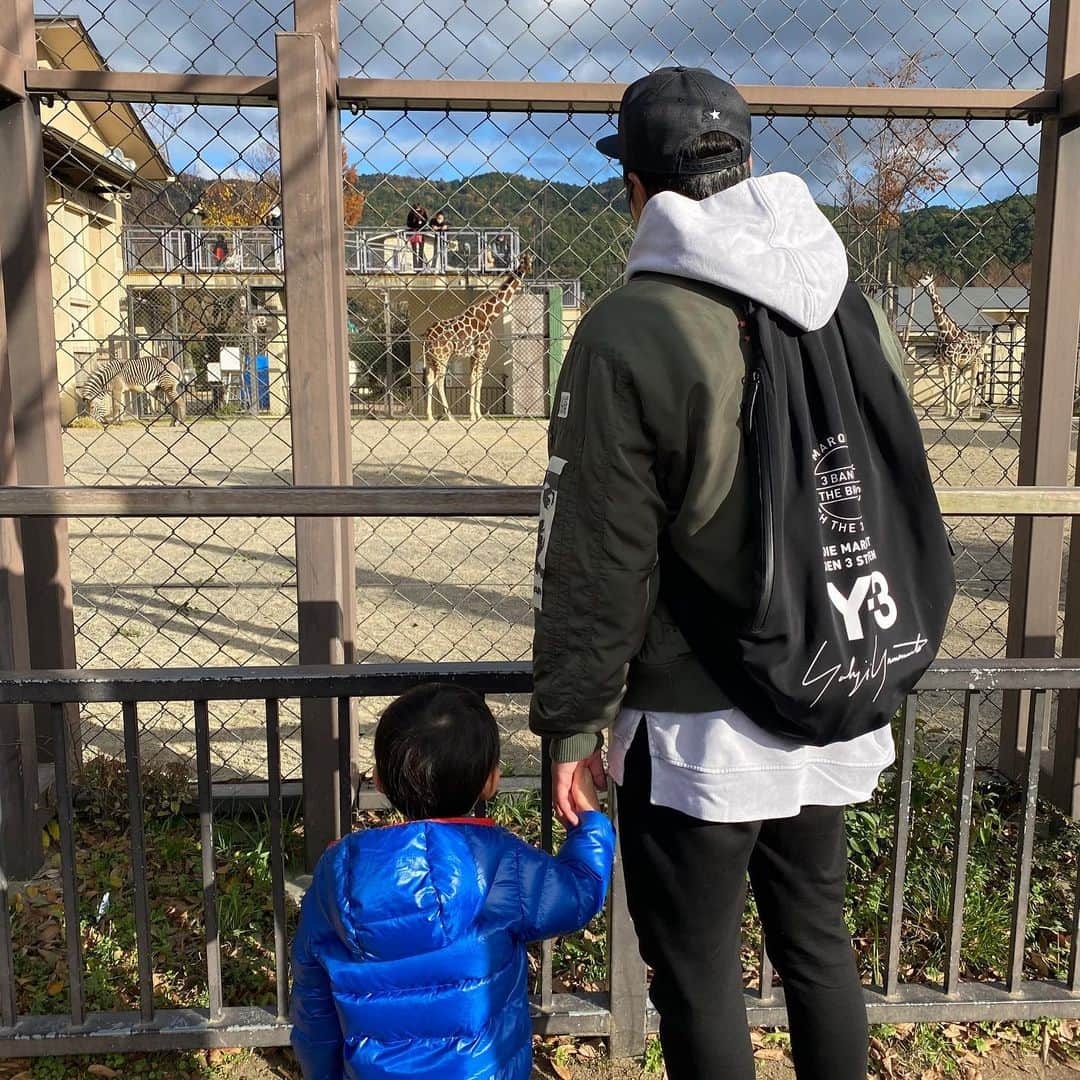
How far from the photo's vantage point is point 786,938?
5.11 ft

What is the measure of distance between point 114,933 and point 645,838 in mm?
1917

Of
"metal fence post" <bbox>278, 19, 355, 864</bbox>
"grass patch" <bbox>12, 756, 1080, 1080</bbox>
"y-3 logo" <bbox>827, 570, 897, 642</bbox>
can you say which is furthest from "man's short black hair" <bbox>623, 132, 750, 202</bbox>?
"grass patch" <bbox>12, 756, 1080, 1080</bbox>

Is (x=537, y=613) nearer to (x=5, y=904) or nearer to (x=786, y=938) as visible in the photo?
(x=786, y=938)

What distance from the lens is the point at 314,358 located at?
265cm

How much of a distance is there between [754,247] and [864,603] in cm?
49

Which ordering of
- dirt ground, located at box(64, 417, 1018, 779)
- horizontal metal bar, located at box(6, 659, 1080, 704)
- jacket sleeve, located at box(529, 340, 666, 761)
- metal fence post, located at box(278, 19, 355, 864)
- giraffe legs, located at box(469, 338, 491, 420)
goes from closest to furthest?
1. jacket sleeve, located at box(529, 340, 666, 761)
2. horizontal metal bar, located at box(6, 659, 1080, 704)
3. metal fence post, located at box(278, 19, 355, 864)
4. dirt ground, located at box(64, 417, 1018, 779)
5. giraffe legs, located at box(469, 338, 491, 420)

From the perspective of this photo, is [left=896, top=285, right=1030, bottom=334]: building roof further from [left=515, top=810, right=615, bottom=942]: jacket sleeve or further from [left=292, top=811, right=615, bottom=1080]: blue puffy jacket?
[left=292, top=811, right=615, bottom=1080]: blue puffy jacket

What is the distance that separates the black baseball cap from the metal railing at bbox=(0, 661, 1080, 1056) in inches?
38.7

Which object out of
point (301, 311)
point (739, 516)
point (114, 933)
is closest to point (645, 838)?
point (739, 516)

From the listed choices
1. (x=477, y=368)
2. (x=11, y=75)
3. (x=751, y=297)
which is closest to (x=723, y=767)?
(x=751, y=297)

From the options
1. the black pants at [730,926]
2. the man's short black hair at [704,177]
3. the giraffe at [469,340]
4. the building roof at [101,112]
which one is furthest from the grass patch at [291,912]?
the giraffe at [469,340]

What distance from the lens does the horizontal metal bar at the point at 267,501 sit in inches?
79.9

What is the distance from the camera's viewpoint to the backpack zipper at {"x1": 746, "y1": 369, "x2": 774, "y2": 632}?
4.18ft

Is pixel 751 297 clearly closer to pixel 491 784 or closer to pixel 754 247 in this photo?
pixel 754 247
